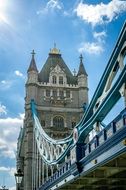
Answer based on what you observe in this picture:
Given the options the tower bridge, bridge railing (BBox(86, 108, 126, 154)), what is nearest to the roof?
the tower bridge

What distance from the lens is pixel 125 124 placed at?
1371 centimetres

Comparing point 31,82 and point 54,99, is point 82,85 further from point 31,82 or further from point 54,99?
point 31,82

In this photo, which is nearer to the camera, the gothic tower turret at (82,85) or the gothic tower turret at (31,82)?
the gothic tower turret at (31,82)

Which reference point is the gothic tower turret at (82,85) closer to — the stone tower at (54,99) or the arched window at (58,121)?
the stone tower at (54,99)

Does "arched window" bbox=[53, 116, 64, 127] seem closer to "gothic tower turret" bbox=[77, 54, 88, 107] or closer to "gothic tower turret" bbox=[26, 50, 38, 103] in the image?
"gothic tower turret" bbox=[77, 54, 88, 107]

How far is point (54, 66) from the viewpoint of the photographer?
247ft

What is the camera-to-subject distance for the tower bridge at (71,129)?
53.5 feet

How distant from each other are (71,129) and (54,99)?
7.11 m

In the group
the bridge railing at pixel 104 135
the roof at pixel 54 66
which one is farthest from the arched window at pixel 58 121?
the bridge railing at pixel 104 135

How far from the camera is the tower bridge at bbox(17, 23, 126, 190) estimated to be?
642 inches

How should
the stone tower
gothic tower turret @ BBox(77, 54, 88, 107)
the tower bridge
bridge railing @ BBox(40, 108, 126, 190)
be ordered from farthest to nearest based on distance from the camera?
gothic tower turret @ BBox(77, 54, 88, 107), the stone tower, the tower bridge, bridge railing @ BBox(40, 108, 126, 190)

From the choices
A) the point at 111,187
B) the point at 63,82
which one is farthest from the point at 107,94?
the point at 63,82

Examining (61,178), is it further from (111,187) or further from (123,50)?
(123,50)

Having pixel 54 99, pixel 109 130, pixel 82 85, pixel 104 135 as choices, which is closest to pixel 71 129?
pixel 54 99
